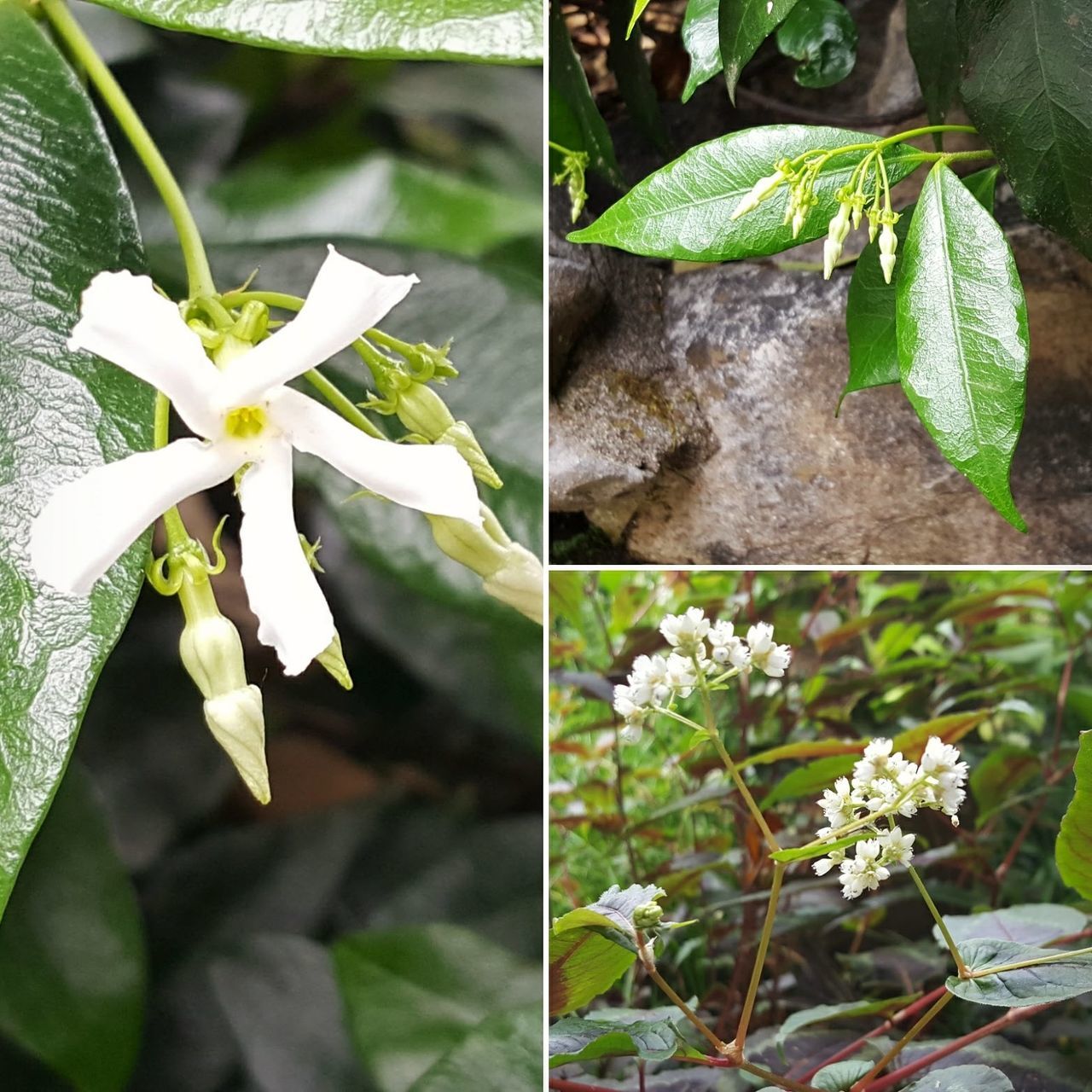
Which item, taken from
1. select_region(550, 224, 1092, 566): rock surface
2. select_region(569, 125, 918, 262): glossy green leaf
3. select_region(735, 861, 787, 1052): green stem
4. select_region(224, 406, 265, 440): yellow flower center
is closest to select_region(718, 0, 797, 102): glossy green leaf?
select_region(569, 125, 918, 262): glossy green leaf

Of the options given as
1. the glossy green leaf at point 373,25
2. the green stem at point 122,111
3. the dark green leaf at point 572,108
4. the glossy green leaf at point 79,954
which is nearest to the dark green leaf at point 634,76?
the dark green leaf at point 572,108

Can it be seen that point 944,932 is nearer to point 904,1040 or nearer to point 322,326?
point 904,1040

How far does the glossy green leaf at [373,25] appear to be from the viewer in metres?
0.42

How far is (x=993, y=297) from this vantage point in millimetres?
407

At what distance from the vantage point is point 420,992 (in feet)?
1.83

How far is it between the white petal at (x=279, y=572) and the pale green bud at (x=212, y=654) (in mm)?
39

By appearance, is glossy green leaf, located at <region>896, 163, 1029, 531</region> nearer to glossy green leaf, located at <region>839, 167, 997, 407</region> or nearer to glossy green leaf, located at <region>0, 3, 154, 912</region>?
glossy green leaf, located at <region>839, 167, 997, 407</region>

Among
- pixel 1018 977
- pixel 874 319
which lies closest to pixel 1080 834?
pixel 1018 977

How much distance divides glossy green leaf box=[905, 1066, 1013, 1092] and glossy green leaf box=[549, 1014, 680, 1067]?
0.14 meters

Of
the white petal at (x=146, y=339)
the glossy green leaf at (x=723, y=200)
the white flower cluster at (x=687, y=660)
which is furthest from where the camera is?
the white flower cluster at (x=687, y=660)

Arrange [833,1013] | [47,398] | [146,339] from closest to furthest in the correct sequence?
1. [146,339]
2. [47,398]
3. [833,1013]

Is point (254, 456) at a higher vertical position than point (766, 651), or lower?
higher

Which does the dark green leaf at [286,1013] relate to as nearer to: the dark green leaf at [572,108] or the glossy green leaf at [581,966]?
the glossy green leaf at [581,966]

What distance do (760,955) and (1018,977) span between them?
13cm
